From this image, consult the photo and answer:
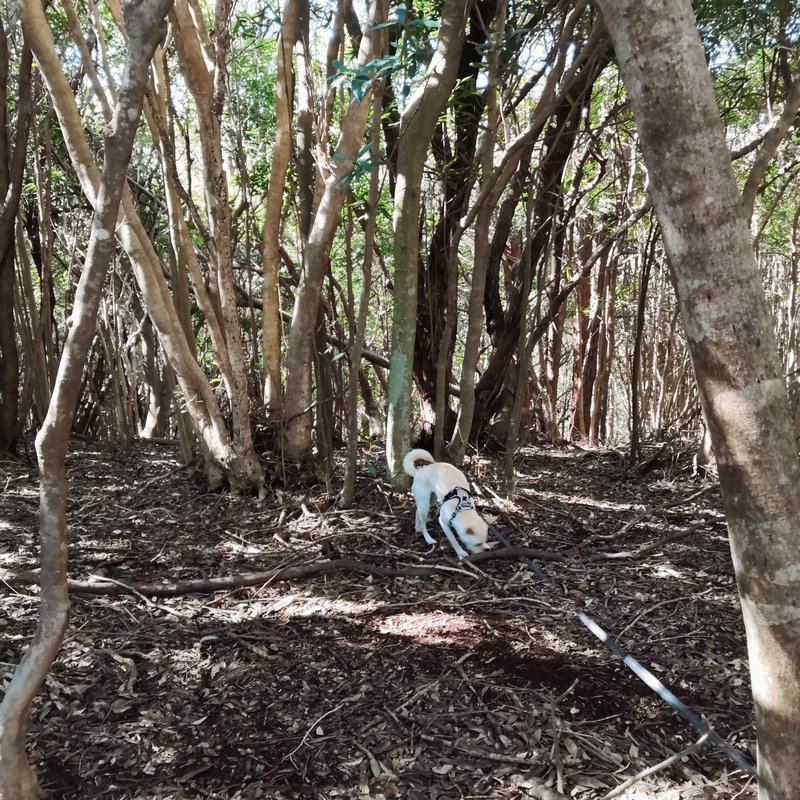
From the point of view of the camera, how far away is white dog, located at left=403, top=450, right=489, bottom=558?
4.13 m

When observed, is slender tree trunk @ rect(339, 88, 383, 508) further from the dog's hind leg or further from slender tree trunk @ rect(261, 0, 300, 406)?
slender tree trunk @ rect(261, 0, 300, 406)

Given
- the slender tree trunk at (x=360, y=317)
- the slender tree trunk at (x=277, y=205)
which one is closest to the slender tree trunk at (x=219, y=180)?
the slender tree trunk at (x=277, y=205)

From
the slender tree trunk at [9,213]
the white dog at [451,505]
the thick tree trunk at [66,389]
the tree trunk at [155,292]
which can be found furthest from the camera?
the slender tree trunk at [9,213]

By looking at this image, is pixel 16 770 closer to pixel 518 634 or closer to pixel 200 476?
pixel 518 634

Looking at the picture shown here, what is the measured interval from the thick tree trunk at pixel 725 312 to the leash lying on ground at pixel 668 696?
0.74 m

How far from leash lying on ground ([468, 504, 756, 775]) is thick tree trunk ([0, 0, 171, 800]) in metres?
2.13

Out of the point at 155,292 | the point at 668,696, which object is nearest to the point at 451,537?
the point at 668,696

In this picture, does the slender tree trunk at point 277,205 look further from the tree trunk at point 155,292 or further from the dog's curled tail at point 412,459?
the dog's curled tail at point 412,459

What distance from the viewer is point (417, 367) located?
6477 mm

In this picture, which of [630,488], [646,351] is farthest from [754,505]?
[646,351]

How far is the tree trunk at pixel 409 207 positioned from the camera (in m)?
4.39

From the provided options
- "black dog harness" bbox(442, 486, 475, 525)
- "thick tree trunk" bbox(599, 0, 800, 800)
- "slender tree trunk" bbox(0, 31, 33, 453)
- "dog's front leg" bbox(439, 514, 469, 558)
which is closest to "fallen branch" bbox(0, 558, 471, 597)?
"dog's front leg" bbox(439, 514, 469, 558)

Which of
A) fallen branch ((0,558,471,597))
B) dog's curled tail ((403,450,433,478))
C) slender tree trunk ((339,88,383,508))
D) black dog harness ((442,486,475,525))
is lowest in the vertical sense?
fallen branch ((0,558,471,597))

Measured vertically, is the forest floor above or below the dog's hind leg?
below
